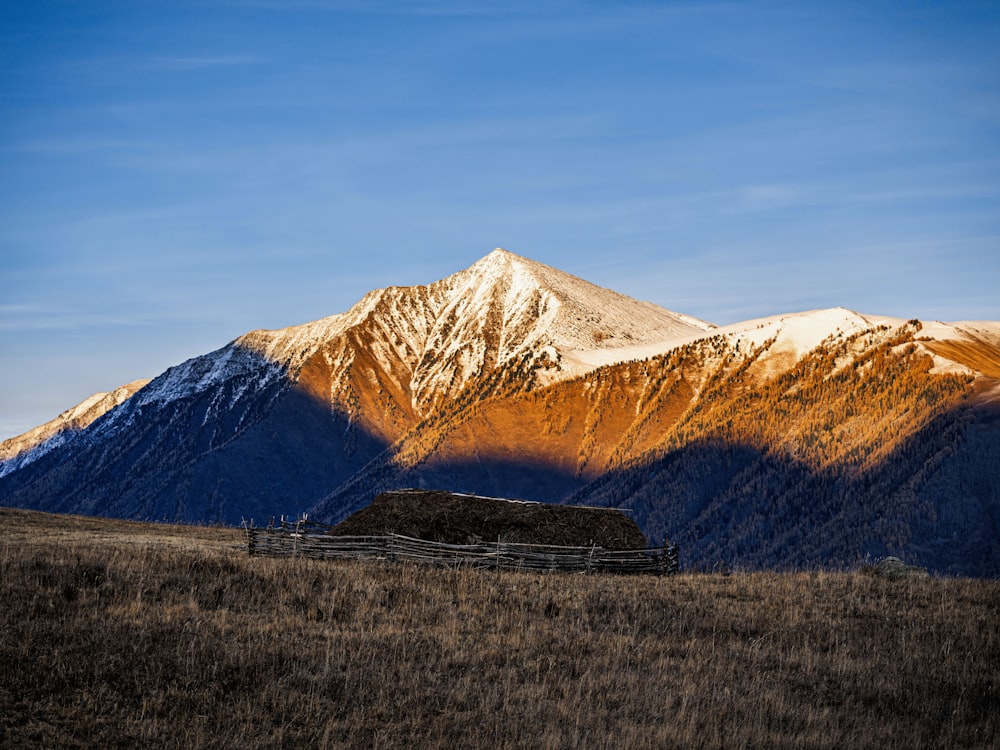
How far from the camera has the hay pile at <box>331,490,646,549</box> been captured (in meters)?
33.4

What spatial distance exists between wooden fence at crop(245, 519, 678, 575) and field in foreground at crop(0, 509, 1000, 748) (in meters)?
3.93

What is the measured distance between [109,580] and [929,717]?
15342 mm

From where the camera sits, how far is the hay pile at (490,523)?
3344 centimetres

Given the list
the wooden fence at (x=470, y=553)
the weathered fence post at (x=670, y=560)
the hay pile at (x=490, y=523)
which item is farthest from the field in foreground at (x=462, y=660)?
the hay pile at (x=490, y=523)

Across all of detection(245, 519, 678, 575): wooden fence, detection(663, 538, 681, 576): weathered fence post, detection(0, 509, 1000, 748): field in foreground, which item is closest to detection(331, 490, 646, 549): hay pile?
detection(245, 519, 678, 575): wooden fence

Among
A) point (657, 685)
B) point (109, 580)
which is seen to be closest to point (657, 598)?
point (657, 685)

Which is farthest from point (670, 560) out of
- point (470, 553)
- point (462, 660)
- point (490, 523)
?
point (462, 660)

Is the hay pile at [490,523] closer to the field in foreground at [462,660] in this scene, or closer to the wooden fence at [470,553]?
the wooden fence at [470,553]

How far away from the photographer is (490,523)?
3384cm

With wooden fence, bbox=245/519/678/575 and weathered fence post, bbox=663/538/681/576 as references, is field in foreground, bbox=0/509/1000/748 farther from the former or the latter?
weathered fence post, bbox=663/538/681/576

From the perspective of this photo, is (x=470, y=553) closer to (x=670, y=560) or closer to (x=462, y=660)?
(x=670, y=560)

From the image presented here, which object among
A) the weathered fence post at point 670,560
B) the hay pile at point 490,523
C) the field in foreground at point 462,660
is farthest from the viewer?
the hay pile at point 490,523

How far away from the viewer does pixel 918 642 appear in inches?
791

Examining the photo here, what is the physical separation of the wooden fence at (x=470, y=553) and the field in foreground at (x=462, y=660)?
3.93 m
